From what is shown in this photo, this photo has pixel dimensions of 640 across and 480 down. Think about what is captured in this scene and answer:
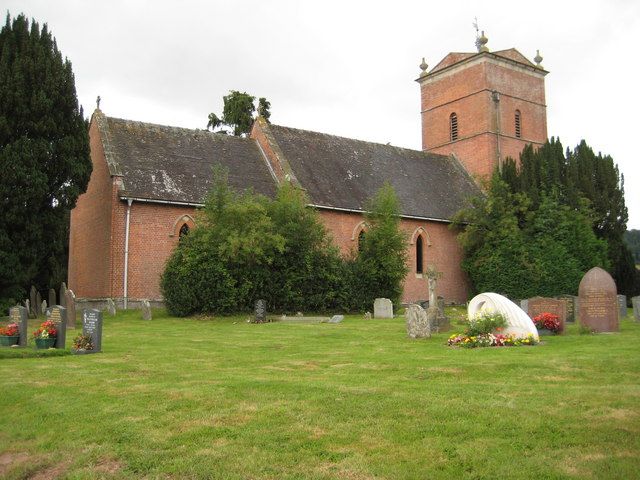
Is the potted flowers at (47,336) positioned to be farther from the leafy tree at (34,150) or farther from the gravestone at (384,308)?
the gravestone at (384,308)

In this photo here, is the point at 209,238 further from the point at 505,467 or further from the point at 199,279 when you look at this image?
the point at 505,467

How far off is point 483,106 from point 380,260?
1563 centimetres

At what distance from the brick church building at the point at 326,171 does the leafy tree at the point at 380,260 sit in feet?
7.41

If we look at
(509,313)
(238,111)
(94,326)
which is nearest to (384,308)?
(509,313)

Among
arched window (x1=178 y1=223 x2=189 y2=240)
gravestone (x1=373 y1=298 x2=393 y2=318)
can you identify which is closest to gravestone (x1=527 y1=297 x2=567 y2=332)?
gravestone (x1=373 y1=298 x2=393 y2=318)

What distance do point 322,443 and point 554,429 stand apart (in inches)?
96.3

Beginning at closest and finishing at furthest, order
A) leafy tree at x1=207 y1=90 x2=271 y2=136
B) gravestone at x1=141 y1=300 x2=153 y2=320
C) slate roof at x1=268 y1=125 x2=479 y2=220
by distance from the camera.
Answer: gravestone at x1=141 y1=300 x2=153 y2=320, slate roof at x1=268 y1=125 x2=479 y2=220, leafy tree at x1=207 y1=90 x2=271 y2=136

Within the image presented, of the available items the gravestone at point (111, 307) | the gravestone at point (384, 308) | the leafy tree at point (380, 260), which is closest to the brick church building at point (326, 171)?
the gravestone at point (111, 307)

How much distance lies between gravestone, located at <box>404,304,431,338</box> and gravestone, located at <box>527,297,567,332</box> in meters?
2.91

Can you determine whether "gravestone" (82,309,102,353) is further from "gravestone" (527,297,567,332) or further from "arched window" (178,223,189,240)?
"arched window" (178,223,189,240)

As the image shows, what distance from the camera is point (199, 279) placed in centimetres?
2561

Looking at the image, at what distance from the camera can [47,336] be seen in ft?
48.2

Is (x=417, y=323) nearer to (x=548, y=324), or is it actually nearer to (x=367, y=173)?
(x=548, y=324)

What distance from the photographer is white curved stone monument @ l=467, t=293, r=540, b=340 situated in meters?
14.5
